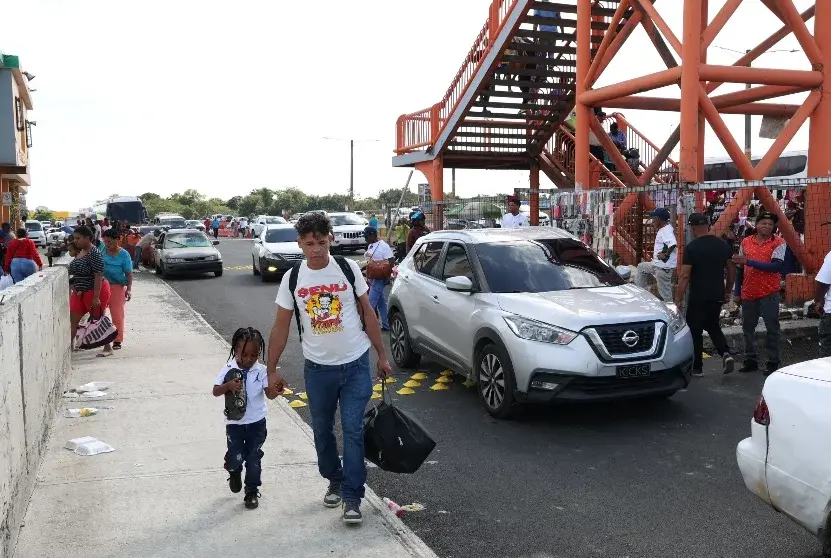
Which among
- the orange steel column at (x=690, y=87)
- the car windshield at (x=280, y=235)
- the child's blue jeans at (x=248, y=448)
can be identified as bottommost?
the child's blue jeans at (x=248, y=448)

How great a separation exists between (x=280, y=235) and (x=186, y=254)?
2.69m

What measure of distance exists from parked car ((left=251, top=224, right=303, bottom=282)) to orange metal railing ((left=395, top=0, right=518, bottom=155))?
3.91 metres

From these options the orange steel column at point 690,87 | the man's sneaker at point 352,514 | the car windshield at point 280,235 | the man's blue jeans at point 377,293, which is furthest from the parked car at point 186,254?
the man's sneaker at point 352,514

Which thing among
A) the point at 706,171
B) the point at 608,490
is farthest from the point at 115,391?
the point at 706,171

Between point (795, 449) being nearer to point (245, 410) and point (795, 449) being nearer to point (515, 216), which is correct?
point (245, 410)

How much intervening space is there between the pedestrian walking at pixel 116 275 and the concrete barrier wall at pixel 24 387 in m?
2.59

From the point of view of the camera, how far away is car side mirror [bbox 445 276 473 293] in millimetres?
7359

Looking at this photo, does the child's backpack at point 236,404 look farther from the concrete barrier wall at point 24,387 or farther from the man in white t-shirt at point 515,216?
the man in white t-shirt at point 515,216

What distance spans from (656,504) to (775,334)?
14.2 ft

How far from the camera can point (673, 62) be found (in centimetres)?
1462

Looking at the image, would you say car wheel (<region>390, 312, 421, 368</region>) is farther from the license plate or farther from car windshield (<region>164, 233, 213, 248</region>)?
car windshield (<region>164, 233, 213, 248</region>)

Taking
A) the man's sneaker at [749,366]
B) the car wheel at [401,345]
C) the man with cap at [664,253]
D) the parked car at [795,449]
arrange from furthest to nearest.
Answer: the man with cap at [664,253] → the car wheel at [401,345] → the man's sneaker at [749,366] → the parked car at [795,449]

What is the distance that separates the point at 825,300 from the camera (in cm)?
750

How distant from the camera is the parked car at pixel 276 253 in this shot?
68.5 feet
